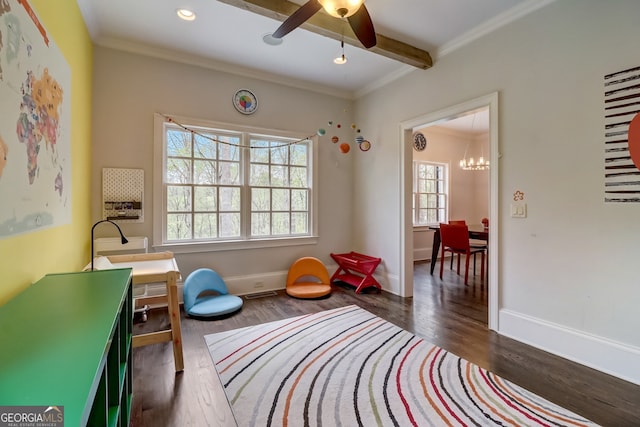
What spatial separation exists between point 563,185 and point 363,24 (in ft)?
6.25

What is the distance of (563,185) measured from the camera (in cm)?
229

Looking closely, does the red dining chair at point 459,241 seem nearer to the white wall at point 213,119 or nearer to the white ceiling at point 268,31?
the white wall at point 213,119

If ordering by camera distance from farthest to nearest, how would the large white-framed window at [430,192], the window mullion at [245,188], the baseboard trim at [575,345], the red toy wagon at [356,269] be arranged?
the large white-framed window at [430,192] < the red toy wagon at [356,269] < the window mullion at [245,188] < the baseboard trim at [575,345]

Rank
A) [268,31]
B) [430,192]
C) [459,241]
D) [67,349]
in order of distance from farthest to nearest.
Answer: [430,192], [459,241], [268,31], [67,349]

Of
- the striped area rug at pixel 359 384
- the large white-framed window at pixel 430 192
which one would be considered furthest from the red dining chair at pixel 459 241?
the striped area rug at pixel 359 384

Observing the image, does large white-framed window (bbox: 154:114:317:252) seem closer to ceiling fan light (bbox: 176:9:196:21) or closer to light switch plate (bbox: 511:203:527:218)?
ceiling fan light (bbox: 176:9:196:21)

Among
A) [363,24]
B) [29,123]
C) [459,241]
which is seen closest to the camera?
[29,123]

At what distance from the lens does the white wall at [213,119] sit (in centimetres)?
305

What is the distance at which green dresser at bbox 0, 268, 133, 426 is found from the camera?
0.62 metres

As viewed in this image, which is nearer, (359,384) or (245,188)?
(359,384)

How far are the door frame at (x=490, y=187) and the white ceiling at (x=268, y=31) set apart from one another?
0.61 meters

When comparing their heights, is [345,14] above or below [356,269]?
above

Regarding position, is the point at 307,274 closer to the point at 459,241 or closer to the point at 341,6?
the point at 459,241

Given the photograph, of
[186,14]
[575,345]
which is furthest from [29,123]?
[575,345]
